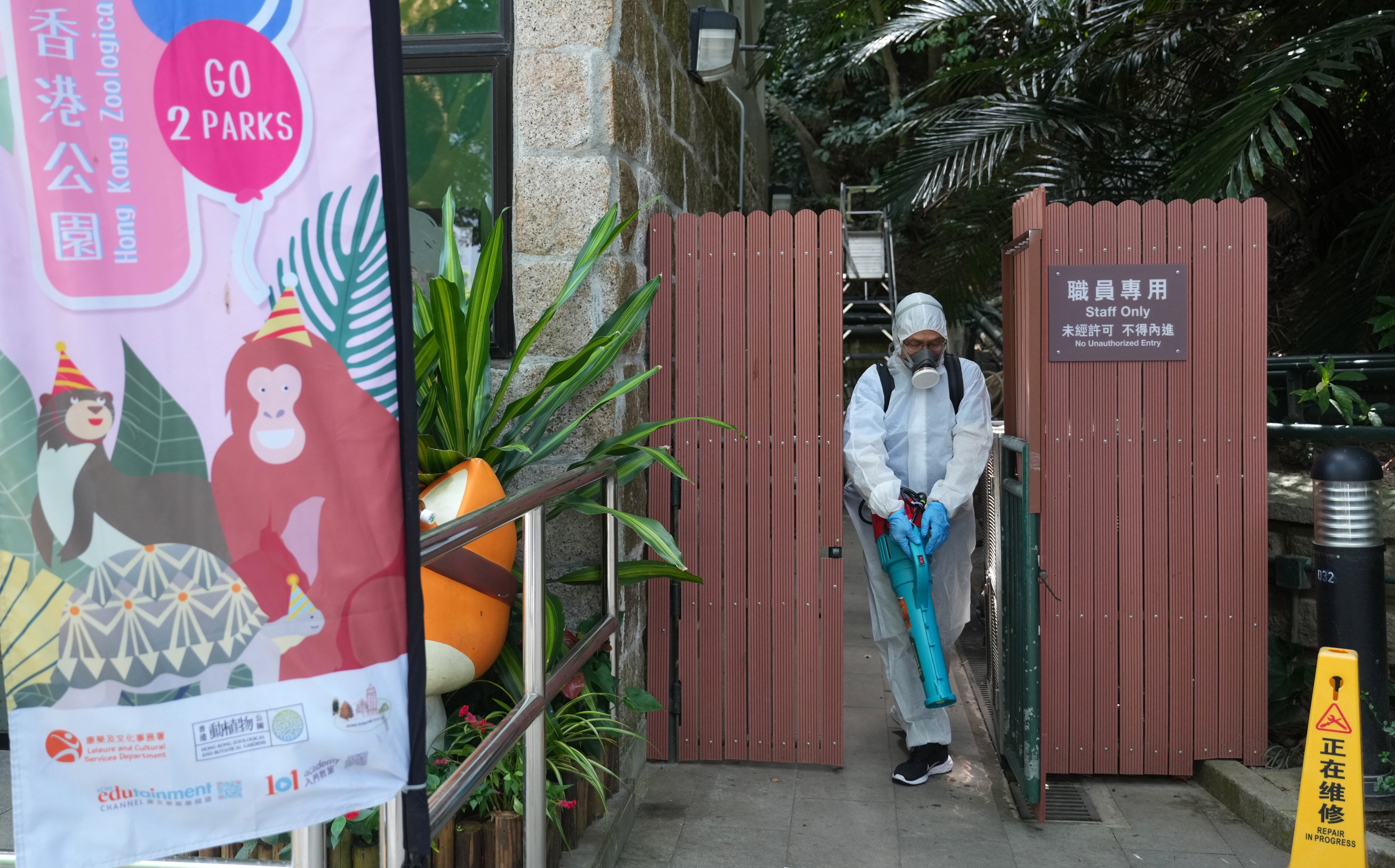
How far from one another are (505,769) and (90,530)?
1.68 m

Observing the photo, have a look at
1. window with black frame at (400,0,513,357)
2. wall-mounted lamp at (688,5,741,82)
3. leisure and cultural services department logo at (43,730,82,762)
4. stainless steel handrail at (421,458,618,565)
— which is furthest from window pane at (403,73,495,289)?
leisure and cultural services department logo at (43,730,82,762)

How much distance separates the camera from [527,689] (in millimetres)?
2506

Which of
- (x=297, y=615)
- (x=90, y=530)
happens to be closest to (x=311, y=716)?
(x=297, y=615)

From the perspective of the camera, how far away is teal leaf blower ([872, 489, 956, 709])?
3756mm

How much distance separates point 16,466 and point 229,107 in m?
0.50

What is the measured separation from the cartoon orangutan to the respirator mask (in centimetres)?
279

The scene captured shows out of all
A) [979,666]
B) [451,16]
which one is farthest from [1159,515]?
[451,16]

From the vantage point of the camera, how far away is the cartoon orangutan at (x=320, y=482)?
Result: 4.50ft

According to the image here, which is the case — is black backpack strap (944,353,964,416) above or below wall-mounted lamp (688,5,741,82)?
below

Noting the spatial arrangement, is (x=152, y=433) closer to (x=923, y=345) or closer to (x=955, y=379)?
(x=923, y=345)

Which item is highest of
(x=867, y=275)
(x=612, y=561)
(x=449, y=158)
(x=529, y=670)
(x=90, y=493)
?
(x=867, y=275)

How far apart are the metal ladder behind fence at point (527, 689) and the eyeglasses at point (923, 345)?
1.30 meters

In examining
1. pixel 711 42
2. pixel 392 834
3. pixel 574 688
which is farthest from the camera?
pixel 711 42

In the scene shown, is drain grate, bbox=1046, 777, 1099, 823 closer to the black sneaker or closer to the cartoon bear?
the black sneaker
